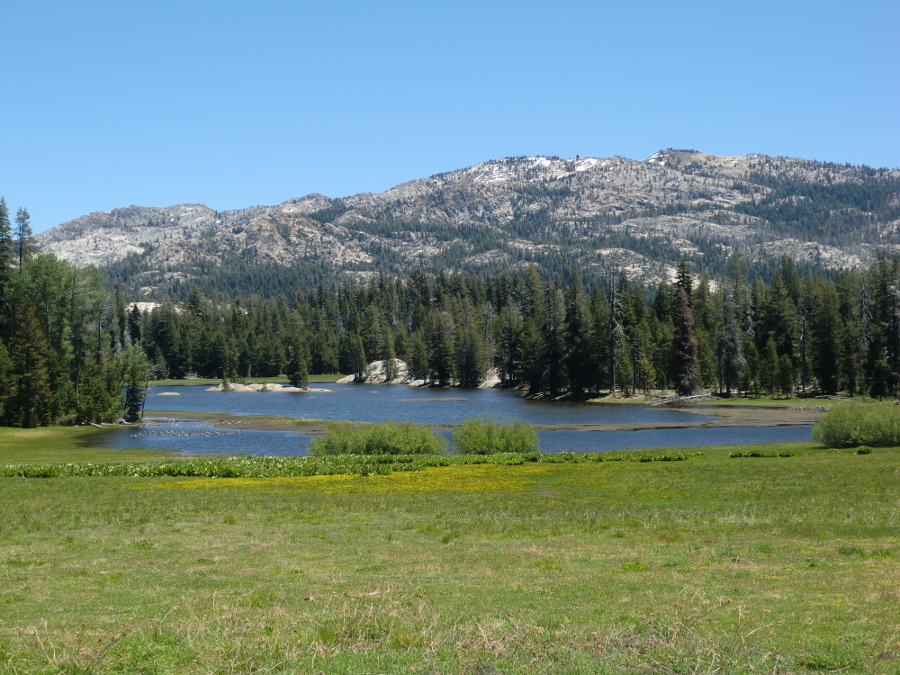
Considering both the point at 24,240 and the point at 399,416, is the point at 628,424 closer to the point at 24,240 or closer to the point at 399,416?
the point at 399,416

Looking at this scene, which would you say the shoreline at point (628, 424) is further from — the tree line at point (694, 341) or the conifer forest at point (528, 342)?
the tree line at point (694, 341)

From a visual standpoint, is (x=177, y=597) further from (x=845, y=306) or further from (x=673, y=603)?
(x=845, y=306)

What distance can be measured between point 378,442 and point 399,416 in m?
45.5

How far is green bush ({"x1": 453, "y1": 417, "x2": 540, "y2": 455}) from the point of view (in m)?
52.0

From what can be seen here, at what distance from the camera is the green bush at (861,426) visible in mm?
45312

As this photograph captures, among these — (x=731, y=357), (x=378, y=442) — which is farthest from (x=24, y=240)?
(x=731, y=357)

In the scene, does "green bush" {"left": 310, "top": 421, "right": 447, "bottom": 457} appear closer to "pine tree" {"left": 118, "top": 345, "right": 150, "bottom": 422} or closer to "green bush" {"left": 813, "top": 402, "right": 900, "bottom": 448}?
"green bush" {"left": 813, "top": 402, "right": 900, "bottom": 448}

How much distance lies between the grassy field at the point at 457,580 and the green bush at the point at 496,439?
20206mm

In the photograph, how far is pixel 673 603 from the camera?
12.5m

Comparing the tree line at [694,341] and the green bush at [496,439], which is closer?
the green bush at [496,439]

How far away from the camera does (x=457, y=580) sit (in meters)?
15.2

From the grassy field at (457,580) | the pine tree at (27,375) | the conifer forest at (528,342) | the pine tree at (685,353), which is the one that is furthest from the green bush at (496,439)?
the pine tree at (685,353)

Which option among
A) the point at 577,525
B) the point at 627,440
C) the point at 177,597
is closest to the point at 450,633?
the point at 177,597

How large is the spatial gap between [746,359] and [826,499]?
96.9 metres
